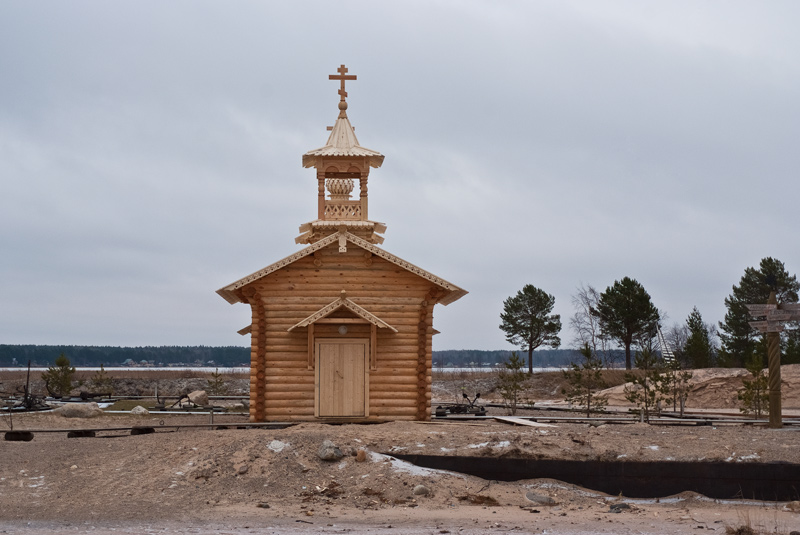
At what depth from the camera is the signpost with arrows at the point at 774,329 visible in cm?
2098

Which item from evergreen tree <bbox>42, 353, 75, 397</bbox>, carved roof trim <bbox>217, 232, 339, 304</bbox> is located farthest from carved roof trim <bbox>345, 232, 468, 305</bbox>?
evergreen tree <bbox>42, 353, 75, 397</bbox>

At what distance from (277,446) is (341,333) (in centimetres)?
586

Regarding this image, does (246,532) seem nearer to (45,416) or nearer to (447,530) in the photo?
(447,530)

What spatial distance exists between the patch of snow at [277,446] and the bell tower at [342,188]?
10.5 meters

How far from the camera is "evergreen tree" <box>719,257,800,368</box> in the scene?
48.9 metres

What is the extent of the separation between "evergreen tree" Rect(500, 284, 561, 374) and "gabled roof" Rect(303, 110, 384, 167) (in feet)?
107

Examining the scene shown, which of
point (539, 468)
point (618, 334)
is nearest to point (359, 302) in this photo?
point (539, 468)

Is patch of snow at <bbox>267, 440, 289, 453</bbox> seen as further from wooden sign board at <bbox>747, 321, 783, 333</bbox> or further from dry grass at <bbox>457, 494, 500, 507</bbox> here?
wooden sign board at <bbox>747, 321, 783, 333</bbox>

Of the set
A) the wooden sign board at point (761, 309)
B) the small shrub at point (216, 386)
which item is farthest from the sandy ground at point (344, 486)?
the small shrub at point (216, 386)

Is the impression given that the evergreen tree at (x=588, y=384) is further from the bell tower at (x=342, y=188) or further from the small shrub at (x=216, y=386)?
the small shrub at (x=216, y=386)

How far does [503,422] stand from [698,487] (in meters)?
7.55

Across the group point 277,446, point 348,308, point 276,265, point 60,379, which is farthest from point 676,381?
point 60,379

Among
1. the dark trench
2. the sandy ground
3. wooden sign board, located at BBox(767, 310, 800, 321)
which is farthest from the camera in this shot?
wooden sign board, located at BBox(767, 310, 800, 321)

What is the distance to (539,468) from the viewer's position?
53.1 ft
